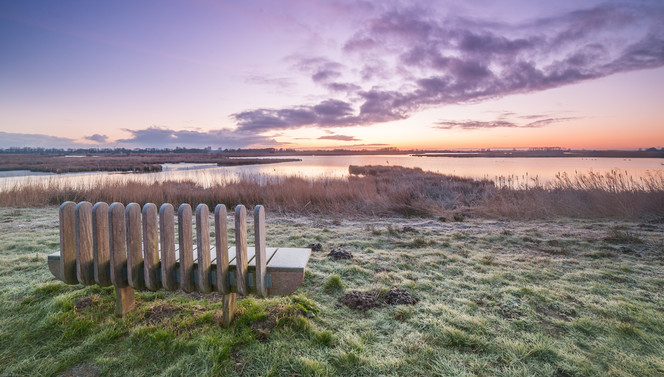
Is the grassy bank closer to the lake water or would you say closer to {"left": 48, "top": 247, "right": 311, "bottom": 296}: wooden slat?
the lake water

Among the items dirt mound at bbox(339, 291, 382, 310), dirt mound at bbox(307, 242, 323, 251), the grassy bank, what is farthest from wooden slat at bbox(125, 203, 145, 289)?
the grassy bank

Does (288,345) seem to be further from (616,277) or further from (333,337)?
(616,277)

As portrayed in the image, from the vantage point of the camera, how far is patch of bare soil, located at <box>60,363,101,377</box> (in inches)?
79.2

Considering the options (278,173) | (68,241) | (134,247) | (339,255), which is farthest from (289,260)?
(278,173)

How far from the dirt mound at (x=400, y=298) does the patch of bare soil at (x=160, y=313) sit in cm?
204

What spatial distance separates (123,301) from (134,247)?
70 centimetres

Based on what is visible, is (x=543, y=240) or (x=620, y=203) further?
(x=620, y=203)

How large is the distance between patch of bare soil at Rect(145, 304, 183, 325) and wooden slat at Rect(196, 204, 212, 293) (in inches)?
29.2

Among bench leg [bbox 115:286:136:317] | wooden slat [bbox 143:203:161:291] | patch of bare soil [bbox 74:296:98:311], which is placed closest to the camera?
wooden slat [bbox 143:203:161:291]

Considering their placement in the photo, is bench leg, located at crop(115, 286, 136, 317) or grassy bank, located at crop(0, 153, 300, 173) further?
grassy bank, located at crop(0, 153, 300, 173)

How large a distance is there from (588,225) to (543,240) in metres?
2.58

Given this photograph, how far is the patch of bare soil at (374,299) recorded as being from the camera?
119 inches

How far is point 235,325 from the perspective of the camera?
2500 mm

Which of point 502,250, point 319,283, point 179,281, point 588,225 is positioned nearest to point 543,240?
point 502,250
